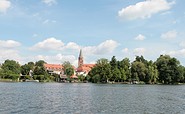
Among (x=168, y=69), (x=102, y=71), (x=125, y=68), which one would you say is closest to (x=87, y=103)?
(x=102, y=71)

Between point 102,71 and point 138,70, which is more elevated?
point 138,70

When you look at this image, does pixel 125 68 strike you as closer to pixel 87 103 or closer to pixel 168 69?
pixel 168 69

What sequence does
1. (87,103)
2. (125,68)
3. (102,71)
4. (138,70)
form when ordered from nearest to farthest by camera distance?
(87,103), (138,70), (102,71), (125,68)

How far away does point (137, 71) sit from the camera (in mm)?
158250

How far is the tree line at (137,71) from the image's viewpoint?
15725 cm

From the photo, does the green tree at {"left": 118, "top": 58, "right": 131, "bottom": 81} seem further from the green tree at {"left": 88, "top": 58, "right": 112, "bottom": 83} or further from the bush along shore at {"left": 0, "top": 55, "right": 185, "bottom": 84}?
the green tree at {"left": 88, "top": 58, "right": 112, "bottom": 83}

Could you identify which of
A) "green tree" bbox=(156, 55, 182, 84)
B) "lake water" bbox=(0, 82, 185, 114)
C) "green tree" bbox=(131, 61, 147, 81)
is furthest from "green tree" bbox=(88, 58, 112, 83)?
"lake water" bbox=(0, 82, 185, 114)

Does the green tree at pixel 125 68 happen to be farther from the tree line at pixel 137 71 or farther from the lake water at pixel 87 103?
the lake water at pixel 87 103

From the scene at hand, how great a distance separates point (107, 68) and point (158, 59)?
1221 inches

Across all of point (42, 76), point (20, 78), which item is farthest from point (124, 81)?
point (20, 78)

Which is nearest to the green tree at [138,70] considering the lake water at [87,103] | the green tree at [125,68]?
the green tree at [125,68]

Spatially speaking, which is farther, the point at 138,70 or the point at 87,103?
the point at 138,70

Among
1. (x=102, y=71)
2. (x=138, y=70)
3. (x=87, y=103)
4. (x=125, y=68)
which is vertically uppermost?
(x=125, y=68)

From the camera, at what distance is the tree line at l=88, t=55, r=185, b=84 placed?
157 meters
